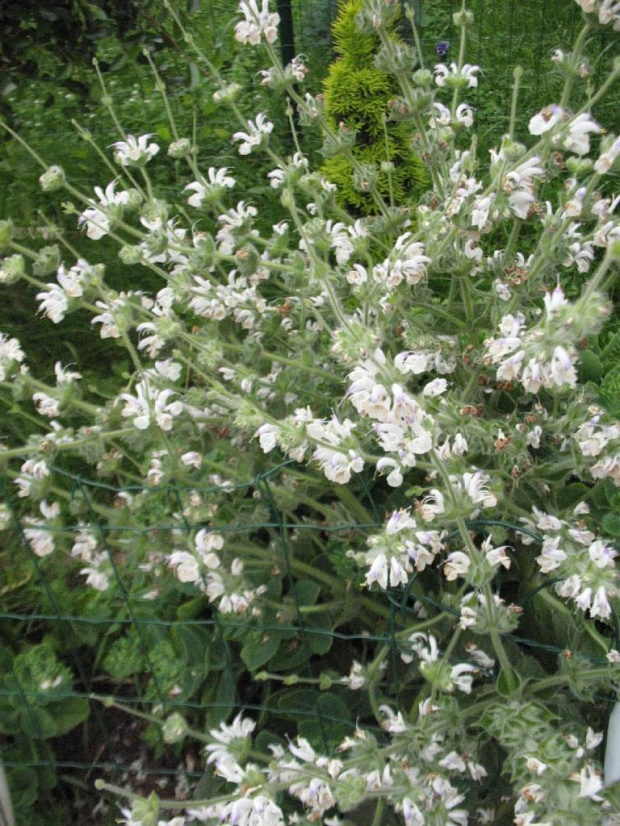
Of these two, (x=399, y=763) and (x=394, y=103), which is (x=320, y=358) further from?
(x=399, y=763)

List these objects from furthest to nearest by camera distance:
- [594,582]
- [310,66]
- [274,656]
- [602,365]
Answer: [310,66] → [602,365] → [274,656] → [594,582]

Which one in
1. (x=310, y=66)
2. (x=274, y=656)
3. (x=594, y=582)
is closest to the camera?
(x=594, y=582)

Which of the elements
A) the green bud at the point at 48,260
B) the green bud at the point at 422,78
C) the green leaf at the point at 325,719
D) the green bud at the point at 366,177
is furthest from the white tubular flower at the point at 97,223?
the green leaf at the point at 325,719

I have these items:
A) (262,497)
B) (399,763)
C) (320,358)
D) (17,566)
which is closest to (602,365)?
(320,358)

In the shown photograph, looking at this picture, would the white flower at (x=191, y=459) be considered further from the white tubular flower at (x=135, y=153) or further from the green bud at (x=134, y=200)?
the white tubular flower at (x=135, y=153)

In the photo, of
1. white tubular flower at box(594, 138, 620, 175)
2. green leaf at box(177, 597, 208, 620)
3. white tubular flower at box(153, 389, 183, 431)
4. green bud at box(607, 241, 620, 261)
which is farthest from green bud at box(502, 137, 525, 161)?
green leaf at box(177, 597, 208, 620)

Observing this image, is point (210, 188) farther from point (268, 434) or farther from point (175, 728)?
point (175, 728)

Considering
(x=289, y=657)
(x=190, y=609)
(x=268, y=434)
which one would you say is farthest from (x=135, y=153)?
(x=289, y=657)
